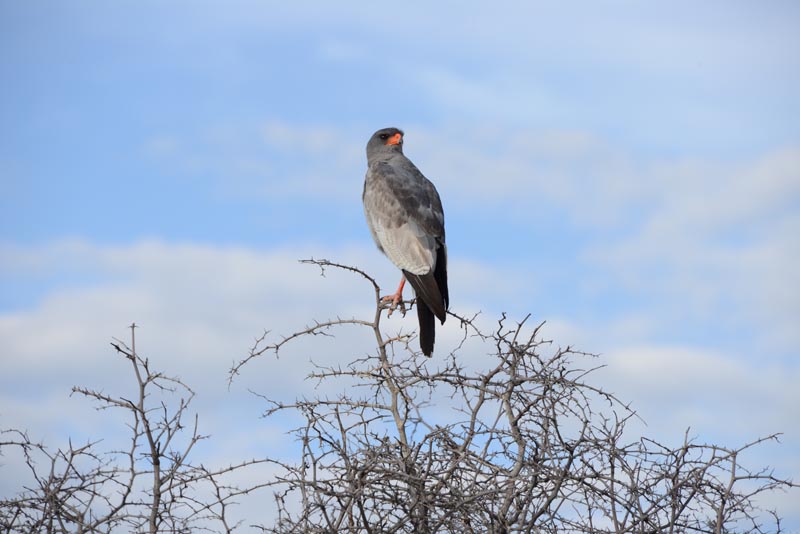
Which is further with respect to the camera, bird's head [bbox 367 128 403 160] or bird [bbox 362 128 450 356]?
bird's head [bbox 367 128 403 160]

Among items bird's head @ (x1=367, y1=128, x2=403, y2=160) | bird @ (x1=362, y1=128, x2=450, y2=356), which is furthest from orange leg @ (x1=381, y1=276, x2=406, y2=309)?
bird's head @ (x1=367, y1=128, x2=403, y2=160)

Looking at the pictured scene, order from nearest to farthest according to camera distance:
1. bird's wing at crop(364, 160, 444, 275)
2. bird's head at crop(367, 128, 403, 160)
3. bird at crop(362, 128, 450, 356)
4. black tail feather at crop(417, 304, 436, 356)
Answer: black tail feather at crop(417, 304, 436, 356), bird at crop(362, 128, 450, 356), bird's wing at crop(364, 160, 444, 275), bird's head at crop(367, 128, 403, 160)

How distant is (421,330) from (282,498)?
2959 millimetres

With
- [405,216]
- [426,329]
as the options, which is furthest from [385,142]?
[426,329]

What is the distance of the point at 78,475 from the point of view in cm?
491

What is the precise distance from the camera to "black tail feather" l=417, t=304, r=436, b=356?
23.6 feet

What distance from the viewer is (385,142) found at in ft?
32.4

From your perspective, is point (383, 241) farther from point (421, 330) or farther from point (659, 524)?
point (659, 524)

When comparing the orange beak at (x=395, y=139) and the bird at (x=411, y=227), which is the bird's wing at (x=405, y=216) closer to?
the bird at (x=411, y=227)

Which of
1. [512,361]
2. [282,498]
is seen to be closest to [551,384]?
[512,361]

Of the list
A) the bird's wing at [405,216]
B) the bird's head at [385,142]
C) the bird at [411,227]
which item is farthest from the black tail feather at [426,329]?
the bird's head at [385,142]

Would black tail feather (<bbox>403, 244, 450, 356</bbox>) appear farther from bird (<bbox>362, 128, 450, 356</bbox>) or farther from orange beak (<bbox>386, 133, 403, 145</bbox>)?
orange beak (<bbox>386, 133, 403, 145</bbox>)

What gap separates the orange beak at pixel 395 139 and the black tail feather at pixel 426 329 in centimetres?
290

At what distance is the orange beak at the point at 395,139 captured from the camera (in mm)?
9797
